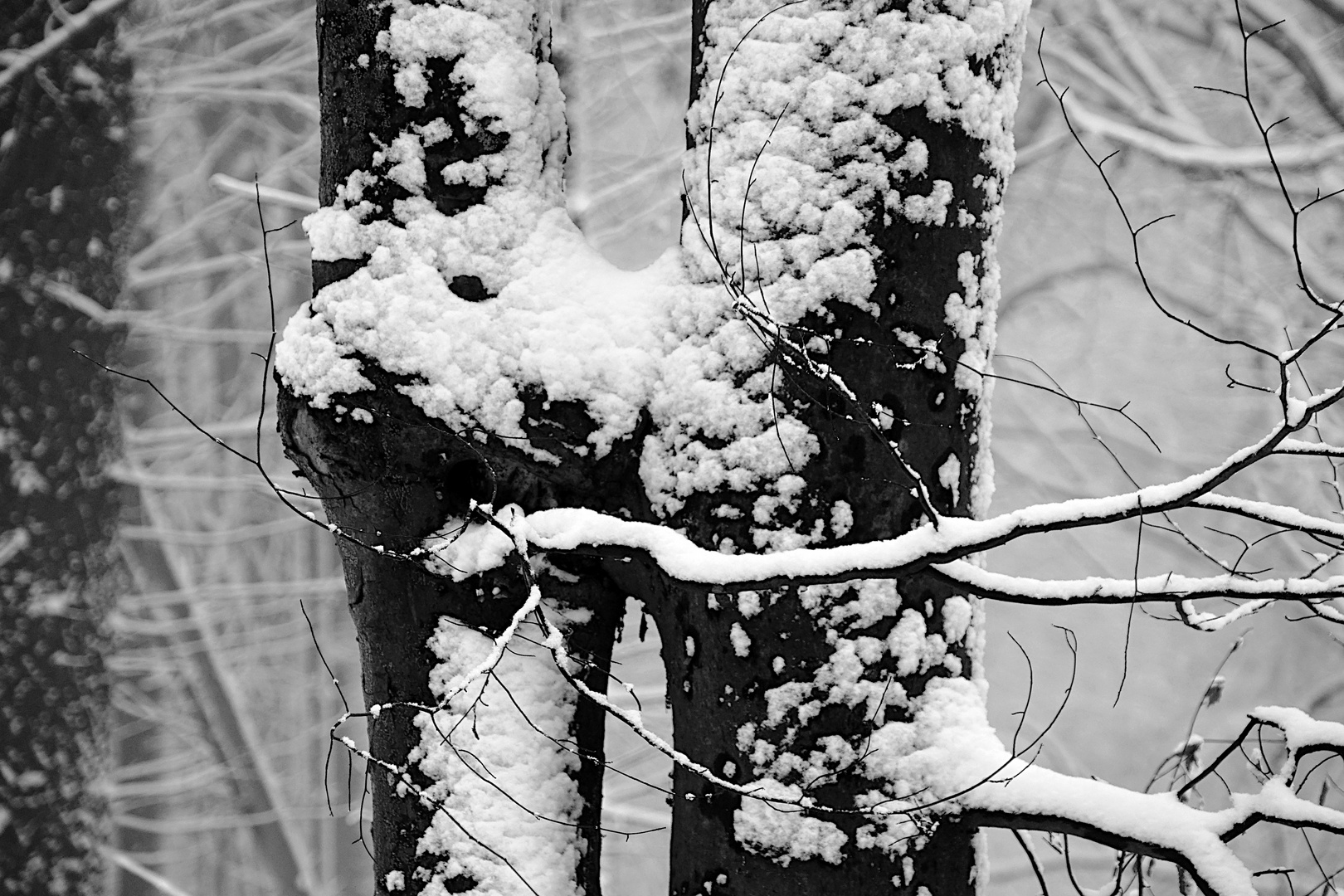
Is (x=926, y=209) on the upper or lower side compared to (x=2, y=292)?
lower

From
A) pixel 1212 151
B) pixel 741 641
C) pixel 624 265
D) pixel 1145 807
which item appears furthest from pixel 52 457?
pixel 1212 151

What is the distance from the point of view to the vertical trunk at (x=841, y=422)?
1481 millimetres

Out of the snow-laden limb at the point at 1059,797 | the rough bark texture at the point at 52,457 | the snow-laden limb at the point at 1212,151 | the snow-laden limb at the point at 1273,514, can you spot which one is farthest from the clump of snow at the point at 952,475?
the rough bark texture at the point at 52,457

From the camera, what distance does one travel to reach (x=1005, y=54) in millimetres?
1613

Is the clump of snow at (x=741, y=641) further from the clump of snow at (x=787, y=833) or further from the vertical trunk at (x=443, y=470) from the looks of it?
the vertical trunk at (x=443, y=470)

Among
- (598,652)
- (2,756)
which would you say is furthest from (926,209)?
(2,756)

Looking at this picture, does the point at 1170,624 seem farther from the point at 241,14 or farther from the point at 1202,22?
the point at 241,14

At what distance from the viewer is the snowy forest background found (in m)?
5.55

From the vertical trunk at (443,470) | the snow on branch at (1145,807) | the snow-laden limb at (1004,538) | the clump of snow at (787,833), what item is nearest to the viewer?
the snow-laden limb at (1004,538)

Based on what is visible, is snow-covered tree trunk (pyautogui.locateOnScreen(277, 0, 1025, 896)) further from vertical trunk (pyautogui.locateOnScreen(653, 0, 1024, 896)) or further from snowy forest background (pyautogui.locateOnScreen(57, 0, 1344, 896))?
snowy forest background (pyautogui.locateOnScreen(57, 0, 1344, 896))

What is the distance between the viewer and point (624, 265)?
728 centimetres

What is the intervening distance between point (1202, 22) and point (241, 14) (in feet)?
21.9

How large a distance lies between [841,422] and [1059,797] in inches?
27.9

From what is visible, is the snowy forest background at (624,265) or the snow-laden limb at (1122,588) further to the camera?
the snowy forest background at (624,265)
